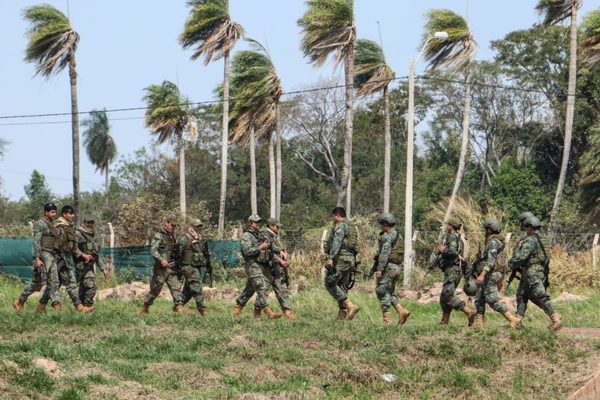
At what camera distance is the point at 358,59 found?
34.6 meters

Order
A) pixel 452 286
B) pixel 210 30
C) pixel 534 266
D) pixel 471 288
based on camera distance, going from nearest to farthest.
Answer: pixel 534 266 < pixel 471 288 < pixel 452 286 < pixel 210 30

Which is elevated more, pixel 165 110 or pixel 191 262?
pixel 165 110

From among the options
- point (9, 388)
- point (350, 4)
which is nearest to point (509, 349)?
point (9, 388)

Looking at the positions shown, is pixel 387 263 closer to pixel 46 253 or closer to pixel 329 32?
pixel 46 253

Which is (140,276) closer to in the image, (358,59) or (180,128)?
(358,59)

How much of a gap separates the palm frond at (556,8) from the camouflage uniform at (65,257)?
2122cm

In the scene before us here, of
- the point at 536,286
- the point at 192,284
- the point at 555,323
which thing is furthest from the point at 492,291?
the point at 192,284

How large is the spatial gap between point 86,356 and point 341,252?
5271 millimetres

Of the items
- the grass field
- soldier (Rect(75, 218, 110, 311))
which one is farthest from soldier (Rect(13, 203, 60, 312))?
the grass field

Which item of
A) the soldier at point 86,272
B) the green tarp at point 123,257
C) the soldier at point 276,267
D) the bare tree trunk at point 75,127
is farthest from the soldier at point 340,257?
the bare tree trunk at point 75,127

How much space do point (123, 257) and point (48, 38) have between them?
24.1ft

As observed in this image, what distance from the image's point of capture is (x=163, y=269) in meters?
17.8

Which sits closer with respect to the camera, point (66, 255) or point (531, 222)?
point (531, 222)

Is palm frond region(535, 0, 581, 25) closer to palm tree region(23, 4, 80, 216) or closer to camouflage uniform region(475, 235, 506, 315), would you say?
palm tree region(23, 4, 80, 216)
